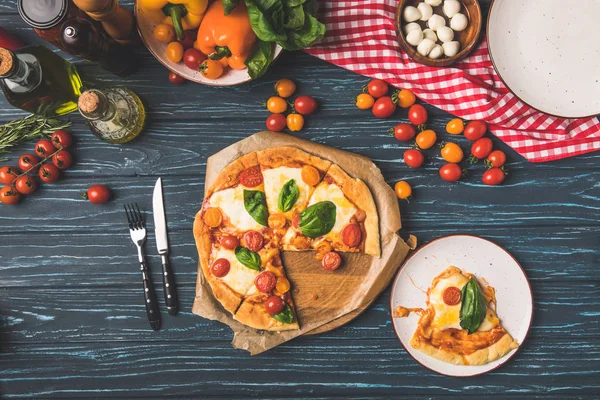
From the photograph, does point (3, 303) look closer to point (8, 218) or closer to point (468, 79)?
point (8, 218)

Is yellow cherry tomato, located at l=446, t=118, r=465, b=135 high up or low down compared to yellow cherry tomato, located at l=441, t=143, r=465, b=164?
up

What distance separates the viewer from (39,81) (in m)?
2.53

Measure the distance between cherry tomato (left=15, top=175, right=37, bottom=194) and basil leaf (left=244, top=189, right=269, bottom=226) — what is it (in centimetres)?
123

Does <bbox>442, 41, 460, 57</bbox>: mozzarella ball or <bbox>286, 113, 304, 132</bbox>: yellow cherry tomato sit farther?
<bbox>286, 113, 304, 132</bbox>: yellow cherry tomato

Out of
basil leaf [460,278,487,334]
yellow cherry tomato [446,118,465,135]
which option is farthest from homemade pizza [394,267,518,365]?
yellow cherry tomato [446,118,465,135]

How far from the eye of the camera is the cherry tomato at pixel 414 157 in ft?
9.01

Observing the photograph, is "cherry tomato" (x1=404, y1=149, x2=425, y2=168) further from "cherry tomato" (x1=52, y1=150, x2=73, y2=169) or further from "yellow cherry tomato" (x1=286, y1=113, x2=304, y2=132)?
"cherry tomato" (x1=52, y1=150, x2=73, y2=169)

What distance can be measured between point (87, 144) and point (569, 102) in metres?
2.64

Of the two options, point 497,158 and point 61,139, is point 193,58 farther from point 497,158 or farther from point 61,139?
point 497,158

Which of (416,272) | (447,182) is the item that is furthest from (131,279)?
(447,182)

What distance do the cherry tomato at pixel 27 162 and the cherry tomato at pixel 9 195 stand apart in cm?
13

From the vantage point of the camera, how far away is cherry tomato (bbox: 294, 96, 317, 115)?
2.77 metres

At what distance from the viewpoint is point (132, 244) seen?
2.91 meters

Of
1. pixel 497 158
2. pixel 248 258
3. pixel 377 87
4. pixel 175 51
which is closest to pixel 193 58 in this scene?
pixel 175 51
